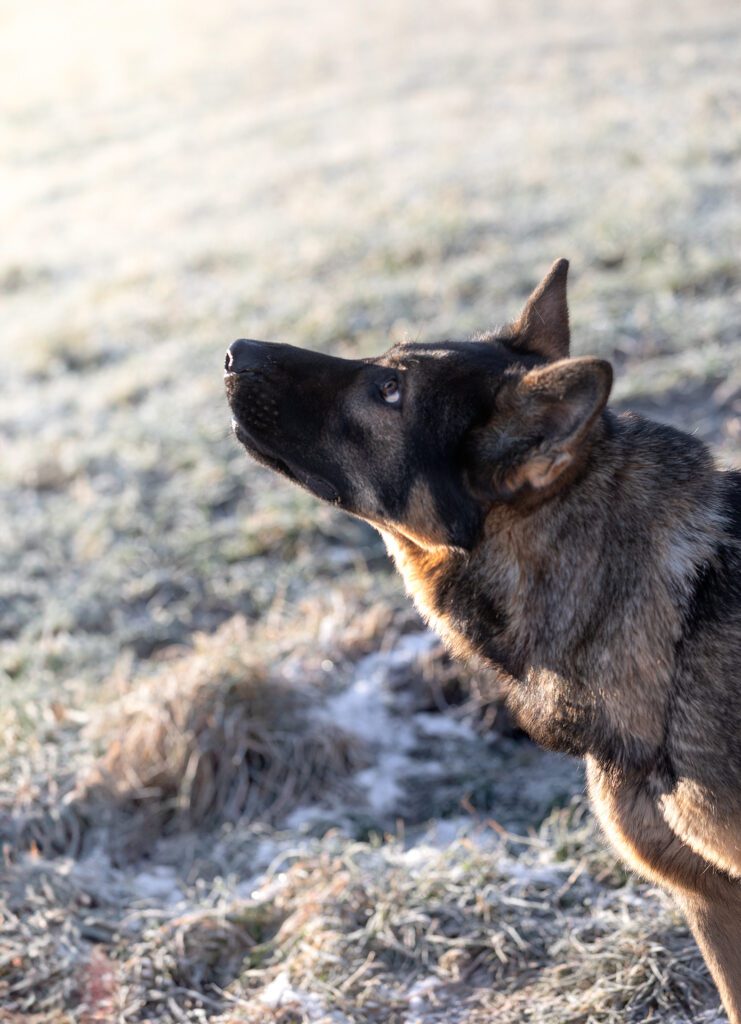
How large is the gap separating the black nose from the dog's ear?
2.77 ft

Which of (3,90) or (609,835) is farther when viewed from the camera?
(3,90)

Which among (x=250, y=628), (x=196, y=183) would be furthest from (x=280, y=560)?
(x=196, y=183)

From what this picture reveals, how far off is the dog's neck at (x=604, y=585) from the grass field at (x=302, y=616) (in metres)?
1.10

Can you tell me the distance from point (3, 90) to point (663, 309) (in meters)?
28.3

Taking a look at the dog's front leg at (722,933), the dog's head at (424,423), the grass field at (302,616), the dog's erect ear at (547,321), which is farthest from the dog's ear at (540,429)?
the grass field at (302,616)

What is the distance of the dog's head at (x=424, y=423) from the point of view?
3057 millimetres

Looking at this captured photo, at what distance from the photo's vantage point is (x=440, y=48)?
25.2 meters

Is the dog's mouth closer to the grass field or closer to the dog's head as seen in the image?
the dog's head

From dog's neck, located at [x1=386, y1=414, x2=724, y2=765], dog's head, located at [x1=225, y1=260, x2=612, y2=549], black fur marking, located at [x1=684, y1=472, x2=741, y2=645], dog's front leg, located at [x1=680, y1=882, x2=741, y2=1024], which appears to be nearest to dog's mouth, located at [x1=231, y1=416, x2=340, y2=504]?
dog's head, located at [x1=225, y1=260, x2=612, y2=549]

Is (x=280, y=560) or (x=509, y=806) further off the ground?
(x=280, y=560)

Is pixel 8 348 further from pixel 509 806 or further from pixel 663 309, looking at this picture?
pixel 509 806

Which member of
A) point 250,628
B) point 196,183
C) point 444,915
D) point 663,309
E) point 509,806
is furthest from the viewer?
point 196,183

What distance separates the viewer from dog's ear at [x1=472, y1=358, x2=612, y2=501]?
273cm

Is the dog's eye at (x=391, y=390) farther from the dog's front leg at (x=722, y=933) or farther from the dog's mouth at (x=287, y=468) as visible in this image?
the dog's front leg at (x=722, y=933)
